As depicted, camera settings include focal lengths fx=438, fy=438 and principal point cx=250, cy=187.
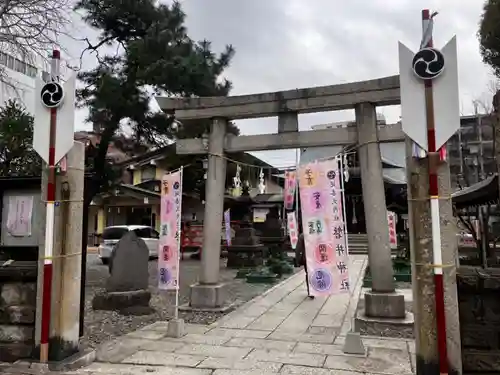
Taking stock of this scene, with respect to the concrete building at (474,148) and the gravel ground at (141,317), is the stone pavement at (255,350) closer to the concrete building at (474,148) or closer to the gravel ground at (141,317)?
the gravel ground at (141,317)

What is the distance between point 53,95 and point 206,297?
522 cm

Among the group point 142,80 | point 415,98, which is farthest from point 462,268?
point 142,80

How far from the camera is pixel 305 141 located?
28.1 feet

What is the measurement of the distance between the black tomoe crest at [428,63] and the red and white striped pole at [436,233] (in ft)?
0.23

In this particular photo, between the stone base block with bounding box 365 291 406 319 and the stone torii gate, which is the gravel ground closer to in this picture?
the stone torii gate

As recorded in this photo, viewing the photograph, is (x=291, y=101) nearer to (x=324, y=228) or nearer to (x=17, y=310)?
(x=324, y=228)

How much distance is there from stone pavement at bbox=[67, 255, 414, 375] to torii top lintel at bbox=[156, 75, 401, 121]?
4085 mm

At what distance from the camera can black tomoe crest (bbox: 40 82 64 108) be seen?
5.05 metres

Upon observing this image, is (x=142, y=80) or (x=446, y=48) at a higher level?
(x=142, y=80)

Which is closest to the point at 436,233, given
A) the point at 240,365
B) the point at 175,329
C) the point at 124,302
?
the point at 240,365

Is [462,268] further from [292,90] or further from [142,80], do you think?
[142,80]

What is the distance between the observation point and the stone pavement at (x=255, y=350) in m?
5.27

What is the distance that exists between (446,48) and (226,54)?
10.4 metres

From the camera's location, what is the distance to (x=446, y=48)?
4.01 meters
